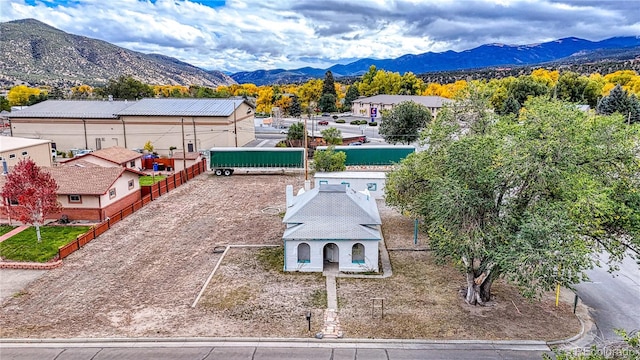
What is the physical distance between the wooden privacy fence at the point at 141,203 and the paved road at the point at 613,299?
2489 centimetres

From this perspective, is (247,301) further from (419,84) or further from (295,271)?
(419,84)

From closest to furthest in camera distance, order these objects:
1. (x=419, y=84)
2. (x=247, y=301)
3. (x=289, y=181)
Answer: (x=247, y=301) < (x=289, y=181) < (x=419, y=84)

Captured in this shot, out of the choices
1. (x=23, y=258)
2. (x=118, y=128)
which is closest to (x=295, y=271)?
(x=23, y=258)

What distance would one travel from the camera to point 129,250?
23609mm

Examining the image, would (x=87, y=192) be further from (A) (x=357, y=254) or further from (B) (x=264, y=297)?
(A) (x=357, y=254)

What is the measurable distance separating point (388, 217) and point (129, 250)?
16.5 m

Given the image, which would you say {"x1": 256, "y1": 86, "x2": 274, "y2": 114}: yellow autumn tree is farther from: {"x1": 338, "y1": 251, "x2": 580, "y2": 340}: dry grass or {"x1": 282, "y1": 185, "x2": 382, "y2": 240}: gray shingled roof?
{"x1": 338, "y1": 251, "x2": 580, "y2": 340}: dry grass

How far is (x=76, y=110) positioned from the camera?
2146 inches

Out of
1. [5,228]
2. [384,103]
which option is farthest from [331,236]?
[384,103]

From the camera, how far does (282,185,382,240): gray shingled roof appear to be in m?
20.6

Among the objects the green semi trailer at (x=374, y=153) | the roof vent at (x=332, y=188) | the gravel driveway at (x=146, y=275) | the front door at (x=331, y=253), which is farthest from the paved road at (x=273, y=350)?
the green semi trailer at (x=374, y=153)

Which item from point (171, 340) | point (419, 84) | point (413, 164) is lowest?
point (171, 340)

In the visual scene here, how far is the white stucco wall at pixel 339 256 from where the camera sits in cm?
2065

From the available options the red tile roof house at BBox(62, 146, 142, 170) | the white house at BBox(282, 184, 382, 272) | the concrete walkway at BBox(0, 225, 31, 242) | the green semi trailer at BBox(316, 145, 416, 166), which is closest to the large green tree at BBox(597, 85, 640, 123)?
the green semi trailer at BBox(316, 145, 416, 166)
